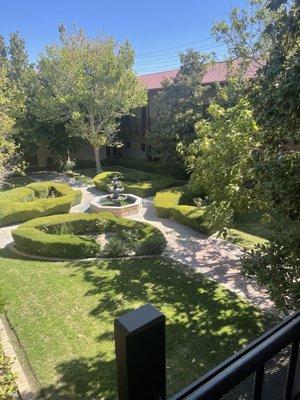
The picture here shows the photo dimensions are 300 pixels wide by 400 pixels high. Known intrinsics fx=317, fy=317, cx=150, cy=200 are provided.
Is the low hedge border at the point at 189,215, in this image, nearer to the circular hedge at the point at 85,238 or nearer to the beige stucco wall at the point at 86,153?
the circular hedge at the point at 85,238

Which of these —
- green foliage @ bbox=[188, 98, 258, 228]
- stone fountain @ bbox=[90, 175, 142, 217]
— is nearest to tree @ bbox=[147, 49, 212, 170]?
stone fountain @ bbox=[90, 175, 142, 217]

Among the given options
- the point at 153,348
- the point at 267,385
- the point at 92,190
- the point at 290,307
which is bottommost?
the point at 92,190

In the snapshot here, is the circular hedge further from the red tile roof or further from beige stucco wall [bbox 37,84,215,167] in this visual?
beige stucco wall [bbox 37,84,215,167]

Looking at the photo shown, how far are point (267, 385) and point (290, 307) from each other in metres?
3.29

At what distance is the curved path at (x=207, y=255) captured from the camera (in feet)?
29.4

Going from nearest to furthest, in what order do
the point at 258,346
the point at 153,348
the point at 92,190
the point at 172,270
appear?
the point at 153,348
the point at 258,346
the point at 172,270
the point at 92,190

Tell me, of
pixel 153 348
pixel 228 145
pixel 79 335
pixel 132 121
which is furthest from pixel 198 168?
pixel 132 121

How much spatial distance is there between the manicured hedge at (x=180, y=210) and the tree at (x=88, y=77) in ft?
31.6

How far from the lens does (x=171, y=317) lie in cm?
765

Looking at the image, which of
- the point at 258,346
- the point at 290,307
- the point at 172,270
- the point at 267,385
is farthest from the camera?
the point at 172,270

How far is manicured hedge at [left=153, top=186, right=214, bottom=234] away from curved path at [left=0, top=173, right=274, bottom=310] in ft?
0.94

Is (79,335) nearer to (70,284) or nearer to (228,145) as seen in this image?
(70,284)

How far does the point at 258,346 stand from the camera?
1.51 metres

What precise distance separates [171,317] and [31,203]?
10797 millimetres
